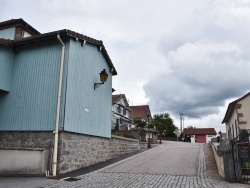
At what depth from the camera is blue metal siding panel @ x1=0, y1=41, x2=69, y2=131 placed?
11.5 m

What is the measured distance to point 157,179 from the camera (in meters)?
9.32

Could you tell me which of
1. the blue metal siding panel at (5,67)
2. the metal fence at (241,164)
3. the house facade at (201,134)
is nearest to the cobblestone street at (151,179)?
the metal fence at (241,164)

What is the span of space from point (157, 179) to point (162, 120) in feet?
163

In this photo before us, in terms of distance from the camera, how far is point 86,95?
13086 millimetres

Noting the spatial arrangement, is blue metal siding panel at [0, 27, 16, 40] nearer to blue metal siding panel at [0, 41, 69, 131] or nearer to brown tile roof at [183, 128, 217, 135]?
blue metal siding panel at [0, 41, 69, 131]

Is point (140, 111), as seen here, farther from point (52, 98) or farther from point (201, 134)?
point (52, 98)

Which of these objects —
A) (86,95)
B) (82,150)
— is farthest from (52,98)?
(82,150)

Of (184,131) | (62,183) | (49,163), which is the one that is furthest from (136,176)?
(184,131)

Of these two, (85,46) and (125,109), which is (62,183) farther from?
(125,109)

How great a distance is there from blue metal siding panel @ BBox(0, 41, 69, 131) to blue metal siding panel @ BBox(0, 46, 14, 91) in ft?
0.74

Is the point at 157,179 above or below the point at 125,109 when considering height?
below

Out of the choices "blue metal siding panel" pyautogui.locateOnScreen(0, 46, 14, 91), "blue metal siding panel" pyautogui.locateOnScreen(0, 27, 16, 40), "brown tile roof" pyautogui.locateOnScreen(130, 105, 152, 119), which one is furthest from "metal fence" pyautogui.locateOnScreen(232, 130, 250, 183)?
"brown tile roof" pyautogui.locateOnScreen(130, 105, 152, 119)

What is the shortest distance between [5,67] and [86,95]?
408cm

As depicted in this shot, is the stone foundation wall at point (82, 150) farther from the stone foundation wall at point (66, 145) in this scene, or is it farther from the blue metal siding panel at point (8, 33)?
the blue metal siding panel at point (8, 33)
